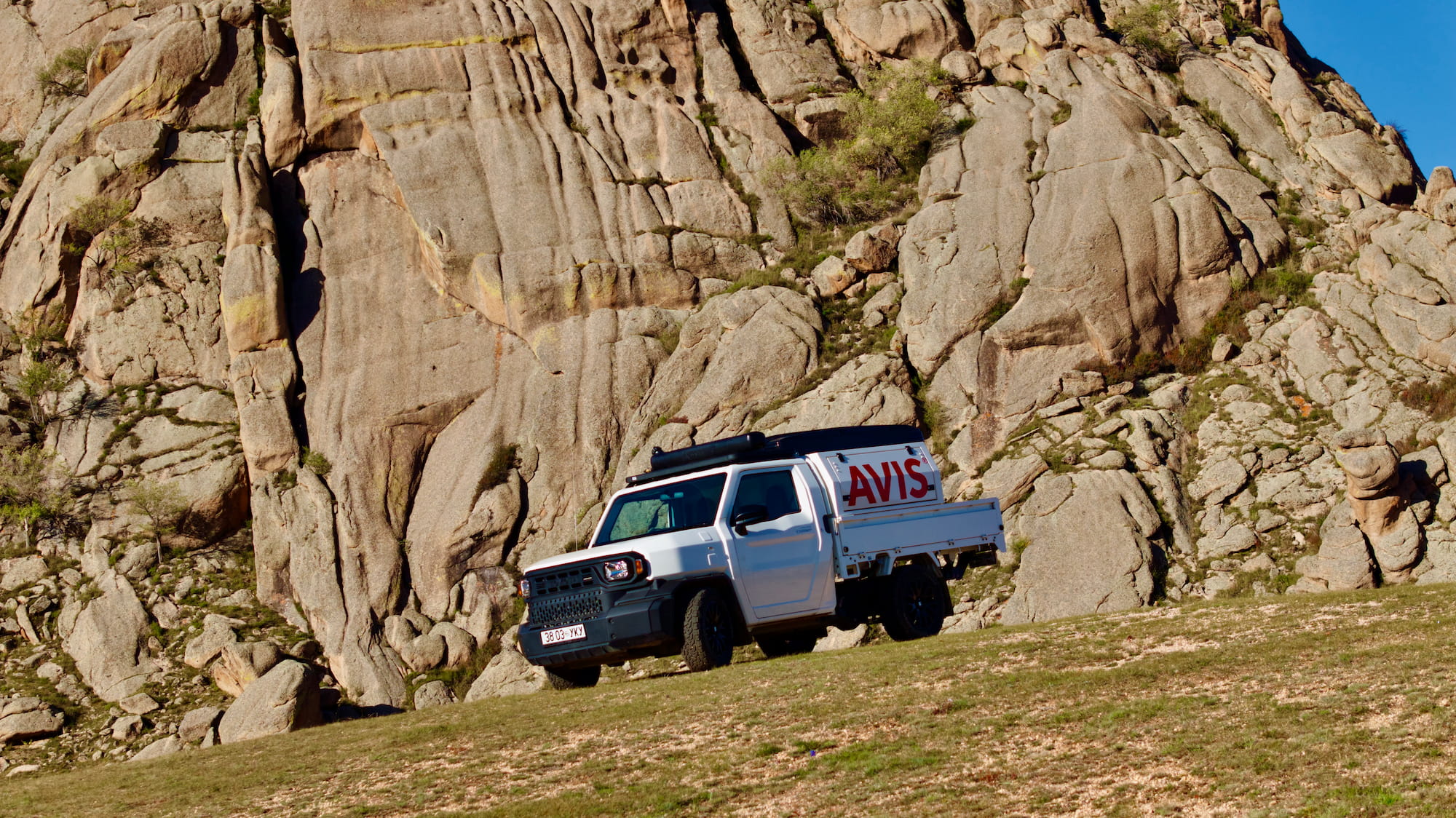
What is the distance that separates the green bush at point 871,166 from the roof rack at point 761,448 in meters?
18.5

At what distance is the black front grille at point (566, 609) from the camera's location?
13.5 metres

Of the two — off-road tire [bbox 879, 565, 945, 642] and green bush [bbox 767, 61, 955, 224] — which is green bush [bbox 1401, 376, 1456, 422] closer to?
off-road tire [bbox 879, 565, 945, 642]

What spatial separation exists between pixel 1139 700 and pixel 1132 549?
14.5 m

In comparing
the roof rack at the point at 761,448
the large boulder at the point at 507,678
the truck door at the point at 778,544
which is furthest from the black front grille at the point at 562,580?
the large boulder at the point at 507,678

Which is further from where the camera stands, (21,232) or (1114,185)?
(21,232)

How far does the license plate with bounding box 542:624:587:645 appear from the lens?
13531 millimetres

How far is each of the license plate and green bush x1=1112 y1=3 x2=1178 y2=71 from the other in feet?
92.0

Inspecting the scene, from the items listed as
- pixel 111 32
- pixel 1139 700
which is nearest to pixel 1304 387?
pixel 1139 700

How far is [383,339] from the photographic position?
3272 cm

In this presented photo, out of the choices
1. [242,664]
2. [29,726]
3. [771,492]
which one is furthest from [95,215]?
[771,492]

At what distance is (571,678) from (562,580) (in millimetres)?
1748

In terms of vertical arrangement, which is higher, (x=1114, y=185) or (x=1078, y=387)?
(x=1114, y=185)

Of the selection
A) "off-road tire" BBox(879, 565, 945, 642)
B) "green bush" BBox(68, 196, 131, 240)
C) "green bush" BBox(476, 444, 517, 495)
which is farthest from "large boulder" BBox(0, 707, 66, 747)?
"off-road tire" BBox(879, 565, 945, 642)

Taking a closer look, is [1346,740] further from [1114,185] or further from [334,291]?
[334,291]
